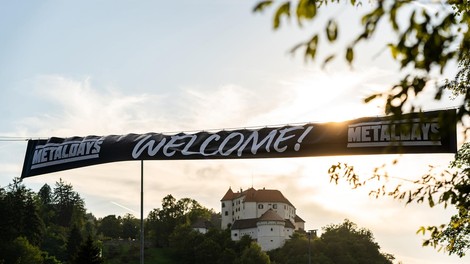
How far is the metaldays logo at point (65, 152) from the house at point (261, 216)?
3922 inches

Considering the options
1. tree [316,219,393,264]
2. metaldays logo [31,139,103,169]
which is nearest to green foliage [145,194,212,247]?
tree [316,219,393,264]

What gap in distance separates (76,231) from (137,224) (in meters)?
60.9

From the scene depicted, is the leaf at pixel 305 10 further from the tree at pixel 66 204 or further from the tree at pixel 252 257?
the tree at pixel 66 204

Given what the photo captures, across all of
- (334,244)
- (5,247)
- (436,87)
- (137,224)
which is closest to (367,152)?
(436,87)

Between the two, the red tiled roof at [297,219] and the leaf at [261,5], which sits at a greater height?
the red tiled roof at [297,219]

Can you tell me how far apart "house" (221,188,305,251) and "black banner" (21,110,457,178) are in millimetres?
99850

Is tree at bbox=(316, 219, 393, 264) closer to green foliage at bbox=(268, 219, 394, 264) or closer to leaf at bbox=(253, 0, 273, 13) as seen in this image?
green foliage at bbox=(268, 219, 394, 264)

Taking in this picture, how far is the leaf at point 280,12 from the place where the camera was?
3773mm

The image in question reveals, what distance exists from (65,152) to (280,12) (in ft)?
80.1

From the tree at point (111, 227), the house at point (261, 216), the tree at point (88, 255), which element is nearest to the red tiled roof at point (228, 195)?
the house at point (261, 216)

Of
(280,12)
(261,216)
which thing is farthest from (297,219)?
(280,12)

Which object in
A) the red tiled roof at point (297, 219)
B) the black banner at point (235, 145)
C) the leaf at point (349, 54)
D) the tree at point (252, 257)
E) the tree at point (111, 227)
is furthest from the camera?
the tree at point (111, 227)

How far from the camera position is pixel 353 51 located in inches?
156

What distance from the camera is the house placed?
126062 mm
